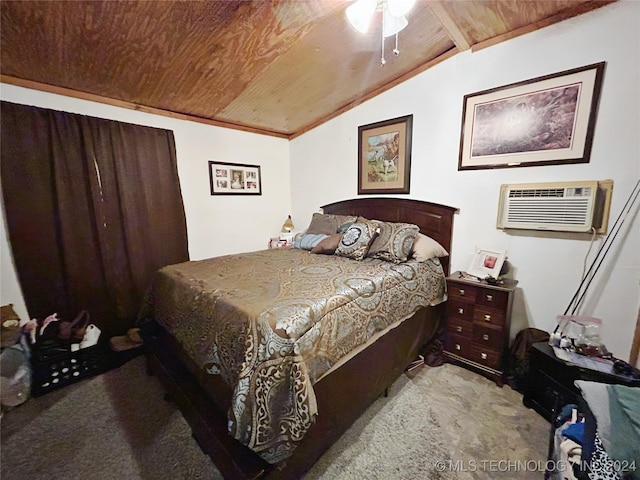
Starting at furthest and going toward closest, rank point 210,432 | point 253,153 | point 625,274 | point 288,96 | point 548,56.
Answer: point 253,153 → point 288,96 → point 548,56 → point 625,274 → point 210,432

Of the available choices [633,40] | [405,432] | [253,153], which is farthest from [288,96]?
[405,432]

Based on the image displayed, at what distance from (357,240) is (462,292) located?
3.17ft

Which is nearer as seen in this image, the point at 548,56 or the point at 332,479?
the point at 332,479

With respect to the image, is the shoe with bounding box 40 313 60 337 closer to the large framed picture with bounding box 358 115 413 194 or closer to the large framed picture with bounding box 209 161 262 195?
the large framed picture with bounding box 209 161 262 195

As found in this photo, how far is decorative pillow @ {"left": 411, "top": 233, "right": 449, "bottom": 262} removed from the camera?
2246mm

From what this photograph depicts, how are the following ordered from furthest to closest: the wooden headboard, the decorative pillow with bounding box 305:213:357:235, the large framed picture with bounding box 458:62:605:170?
the decorative pillow with bounding box 305:213:357:235
the wooden headboard
the large framed picture with bounding box 458:62:605:170

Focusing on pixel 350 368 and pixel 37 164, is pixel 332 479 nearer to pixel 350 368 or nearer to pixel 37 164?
pixel 350 368

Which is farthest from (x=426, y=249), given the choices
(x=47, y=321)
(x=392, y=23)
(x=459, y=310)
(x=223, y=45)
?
(x=47, y=321)

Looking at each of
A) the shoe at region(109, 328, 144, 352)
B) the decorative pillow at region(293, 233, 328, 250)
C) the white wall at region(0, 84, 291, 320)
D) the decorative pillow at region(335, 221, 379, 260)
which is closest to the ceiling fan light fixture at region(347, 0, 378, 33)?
the decorative pillow at region(335, 221, 379, 260)

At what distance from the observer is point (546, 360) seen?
1.58 metres

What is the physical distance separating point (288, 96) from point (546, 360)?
10.1 ft

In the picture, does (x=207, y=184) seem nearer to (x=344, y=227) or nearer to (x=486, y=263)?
(x=344, y=227)

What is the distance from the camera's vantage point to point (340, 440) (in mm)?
1486

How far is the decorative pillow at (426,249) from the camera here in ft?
7.37
